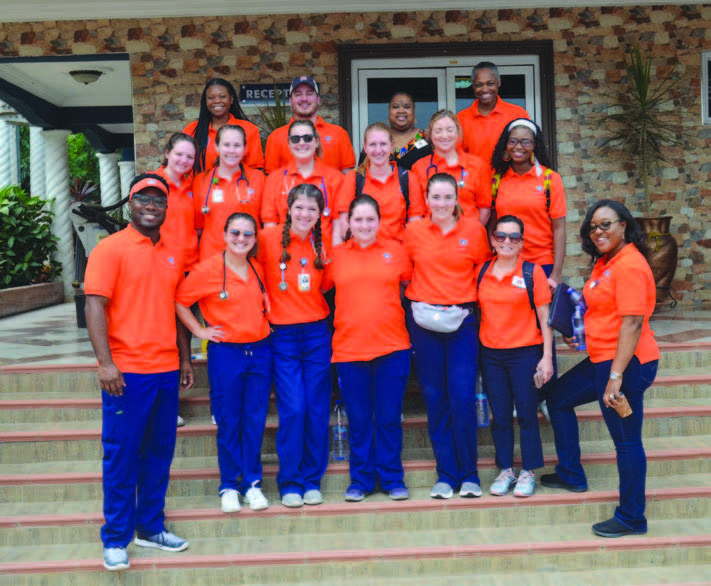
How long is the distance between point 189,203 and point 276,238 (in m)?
0.66

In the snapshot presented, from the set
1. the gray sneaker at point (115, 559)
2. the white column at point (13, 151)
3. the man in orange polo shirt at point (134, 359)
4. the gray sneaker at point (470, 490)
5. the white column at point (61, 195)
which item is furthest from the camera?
the white column at point (13, 151)

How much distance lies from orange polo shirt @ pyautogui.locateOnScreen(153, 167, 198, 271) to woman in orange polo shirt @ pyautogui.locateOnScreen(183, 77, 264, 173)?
34 centimetres

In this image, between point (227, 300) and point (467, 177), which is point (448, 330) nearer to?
point (467, 177)

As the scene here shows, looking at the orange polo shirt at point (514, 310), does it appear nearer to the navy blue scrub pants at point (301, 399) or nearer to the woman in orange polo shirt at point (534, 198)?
the woman in orange polo shirt at point (534, 198)

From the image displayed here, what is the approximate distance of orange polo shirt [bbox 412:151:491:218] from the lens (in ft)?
15.4

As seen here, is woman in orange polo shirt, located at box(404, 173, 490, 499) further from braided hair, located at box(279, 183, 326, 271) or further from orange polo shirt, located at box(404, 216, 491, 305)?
braided hair, located at box(279, 183, 326, 271)

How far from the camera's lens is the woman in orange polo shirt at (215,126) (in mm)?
4914

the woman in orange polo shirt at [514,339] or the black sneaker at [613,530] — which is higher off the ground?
the woman in orange polo shirt at [514,339]

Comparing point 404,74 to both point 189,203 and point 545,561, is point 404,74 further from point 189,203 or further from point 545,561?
point 545,561

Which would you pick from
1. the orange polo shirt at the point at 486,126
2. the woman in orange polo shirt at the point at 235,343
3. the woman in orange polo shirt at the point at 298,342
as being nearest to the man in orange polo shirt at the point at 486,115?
the orange polo shirt at the point at 486,126

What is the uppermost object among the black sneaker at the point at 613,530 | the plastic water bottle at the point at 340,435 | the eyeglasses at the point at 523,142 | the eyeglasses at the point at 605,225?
the eyeglasses at the point at 523,142

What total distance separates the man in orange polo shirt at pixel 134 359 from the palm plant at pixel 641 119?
5391mm

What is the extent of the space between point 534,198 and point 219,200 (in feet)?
6.28

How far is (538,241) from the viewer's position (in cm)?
464
